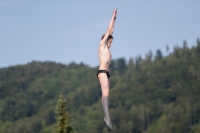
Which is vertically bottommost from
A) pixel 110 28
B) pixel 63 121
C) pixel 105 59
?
pixel 63 121

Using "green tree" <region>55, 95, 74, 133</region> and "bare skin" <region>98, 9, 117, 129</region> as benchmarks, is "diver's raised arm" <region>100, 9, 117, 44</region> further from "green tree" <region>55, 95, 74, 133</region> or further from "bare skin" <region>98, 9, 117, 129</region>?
"green tree" <region>55, 95, 74, 133</region>

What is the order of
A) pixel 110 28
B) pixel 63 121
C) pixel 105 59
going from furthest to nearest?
pixel 63 121
pixel 110 28
pixel 105 59

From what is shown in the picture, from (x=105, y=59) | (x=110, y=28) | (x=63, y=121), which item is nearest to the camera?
(x=105, y=59)

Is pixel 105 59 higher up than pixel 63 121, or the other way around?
pixel 105 59

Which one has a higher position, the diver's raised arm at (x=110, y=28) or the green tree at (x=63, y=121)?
the diver's raised arm at (x=110, y=28)

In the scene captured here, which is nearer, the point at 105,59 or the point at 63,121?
the point at 105,59

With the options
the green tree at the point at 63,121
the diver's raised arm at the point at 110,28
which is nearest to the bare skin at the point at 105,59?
the diver's raised arm at the point at 110,28

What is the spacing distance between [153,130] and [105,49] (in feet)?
597

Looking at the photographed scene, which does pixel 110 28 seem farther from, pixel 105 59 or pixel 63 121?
pixel 63 121

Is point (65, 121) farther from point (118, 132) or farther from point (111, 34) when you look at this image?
point (118, 132)

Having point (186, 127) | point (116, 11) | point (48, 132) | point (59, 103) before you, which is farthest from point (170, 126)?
point (116, 11)

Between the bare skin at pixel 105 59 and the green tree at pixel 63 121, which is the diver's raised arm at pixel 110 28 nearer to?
the bare skin at pixel 105 59

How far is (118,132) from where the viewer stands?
190 metres

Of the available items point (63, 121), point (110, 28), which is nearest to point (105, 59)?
point (110, 28)
